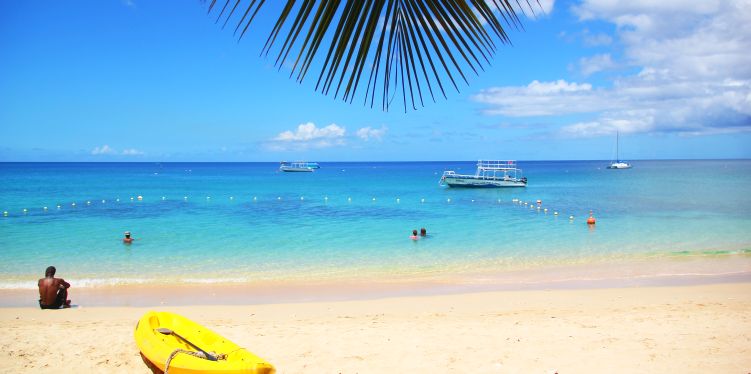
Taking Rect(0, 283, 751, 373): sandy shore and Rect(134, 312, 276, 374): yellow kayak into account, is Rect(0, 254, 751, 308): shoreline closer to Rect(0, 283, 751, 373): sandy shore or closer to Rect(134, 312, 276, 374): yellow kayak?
Rect(0, 283, 751, 373): sandy shore

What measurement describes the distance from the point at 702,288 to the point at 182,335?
10711 millimetres

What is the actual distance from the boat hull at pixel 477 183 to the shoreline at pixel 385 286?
106 feet

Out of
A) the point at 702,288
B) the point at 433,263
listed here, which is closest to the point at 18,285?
the point at 433,263

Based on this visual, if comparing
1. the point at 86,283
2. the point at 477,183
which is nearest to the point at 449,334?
the point at 86,283

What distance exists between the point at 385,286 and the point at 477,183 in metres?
35.4

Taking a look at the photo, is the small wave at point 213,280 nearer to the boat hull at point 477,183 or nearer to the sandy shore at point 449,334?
the sandy shore at point 449,334

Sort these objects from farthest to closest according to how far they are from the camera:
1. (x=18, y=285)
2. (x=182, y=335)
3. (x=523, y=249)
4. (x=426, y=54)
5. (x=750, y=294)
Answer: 1. (x=523, y=249)
2. (x=18, y=285)
3. (x=750, y=294)
4. (x=182, y=335)
5. (x=426, y=54)

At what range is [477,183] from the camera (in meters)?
46.6

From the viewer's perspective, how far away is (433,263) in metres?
15.4

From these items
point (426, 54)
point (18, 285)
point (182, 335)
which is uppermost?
point (426, 54)

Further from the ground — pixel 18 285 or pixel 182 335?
pixel 182 335

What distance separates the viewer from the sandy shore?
671 cm

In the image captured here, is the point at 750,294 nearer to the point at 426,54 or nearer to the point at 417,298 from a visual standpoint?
the point at 417,298

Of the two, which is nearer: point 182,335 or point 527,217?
point 182,335
